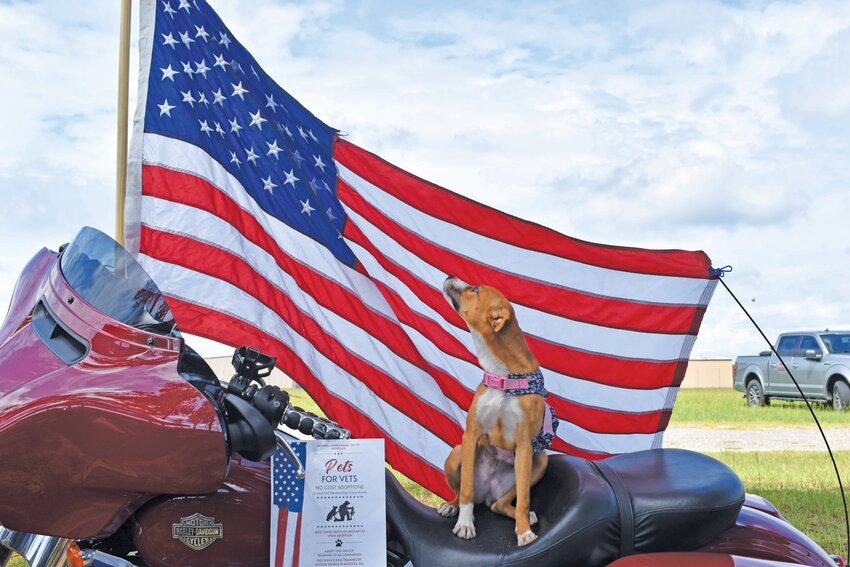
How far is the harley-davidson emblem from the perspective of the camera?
2.46 metres

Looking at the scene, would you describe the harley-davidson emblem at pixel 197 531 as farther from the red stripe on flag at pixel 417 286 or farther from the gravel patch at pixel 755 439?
the gravel patch at pixel 755 439

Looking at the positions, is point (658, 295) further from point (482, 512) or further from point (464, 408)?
point (482, 512)

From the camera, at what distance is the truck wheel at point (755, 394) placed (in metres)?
19.2

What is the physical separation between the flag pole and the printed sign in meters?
2.32

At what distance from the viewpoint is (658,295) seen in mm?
4645

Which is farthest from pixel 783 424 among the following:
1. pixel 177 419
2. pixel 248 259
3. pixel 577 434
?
pixel 177 419

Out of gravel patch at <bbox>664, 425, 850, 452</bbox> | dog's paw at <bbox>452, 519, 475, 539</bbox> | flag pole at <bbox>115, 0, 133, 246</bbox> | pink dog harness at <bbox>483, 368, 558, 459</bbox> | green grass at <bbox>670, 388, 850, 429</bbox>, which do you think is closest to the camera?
dog's paw at <bbox>452, 519, 475, 539</bbox>

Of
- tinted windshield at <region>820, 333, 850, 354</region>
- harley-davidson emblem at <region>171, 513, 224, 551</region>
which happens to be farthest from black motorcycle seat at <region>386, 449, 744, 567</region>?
tinted windshield at <region>820, 333, 850, 354</region>

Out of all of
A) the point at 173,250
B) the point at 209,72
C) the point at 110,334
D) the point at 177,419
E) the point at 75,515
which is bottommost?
the point at 75,515

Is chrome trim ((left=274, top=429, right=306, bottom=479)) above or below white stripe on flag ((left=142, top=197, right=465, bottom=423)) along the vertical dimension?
below

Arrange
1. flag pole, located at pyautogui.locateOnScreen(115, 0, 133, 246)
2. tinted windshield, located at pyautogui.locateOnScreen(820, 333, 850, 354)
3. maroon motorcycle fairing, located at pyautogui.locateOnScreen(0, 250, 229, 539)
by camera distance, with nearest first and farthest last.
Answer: maroon motorcycle fairing, located at pyautogui.locateOnScreen(0, 250, 229, 539)
flag pole, located at pyautogui.locateOnScreen(115, 0, 133, 246)
tinted windshield, located at pyautogui.locateOnScreen(820, 333, 850, 354)

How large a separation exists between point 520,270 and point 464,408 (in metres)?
0.87

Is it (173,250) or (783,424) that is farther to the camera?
(783,424)

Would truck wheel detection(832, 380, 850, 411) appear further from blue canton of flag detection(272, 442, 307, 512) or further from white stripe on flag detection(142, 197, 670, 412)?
blue canton of flag detection(272, 442, 307, 512)
